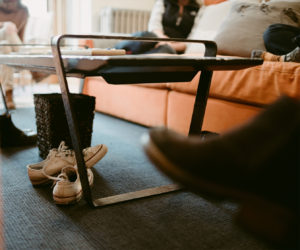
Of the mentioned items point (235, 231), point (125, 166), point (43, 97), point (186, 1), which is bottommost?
point (125, 166)

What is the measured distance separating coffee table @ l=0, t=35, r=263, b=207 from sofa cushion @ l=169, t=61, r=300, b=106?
0.25m

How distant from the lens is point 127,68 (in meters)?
0.68

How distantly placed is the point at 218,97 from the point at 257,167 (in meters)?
1.07

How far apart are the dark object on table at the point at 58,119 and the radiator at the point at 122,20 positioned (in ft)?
7.81

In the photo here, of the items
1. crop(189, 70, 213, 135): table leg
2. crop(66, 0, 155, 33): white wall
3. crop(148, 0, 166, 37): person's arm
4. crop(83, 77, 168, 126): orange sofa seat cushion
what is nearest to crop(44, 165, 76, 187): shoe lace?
crop(189, 70, 213, 135): table leg

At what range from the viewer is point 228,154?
42 centimetres

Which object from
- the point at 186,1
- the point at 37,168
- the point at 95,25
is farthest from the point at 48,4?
the point at 37,168

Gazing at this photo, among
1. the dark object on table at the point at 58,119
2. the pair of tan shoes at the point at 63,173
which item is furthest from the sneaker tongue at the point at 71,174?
the dark object on table at the point at 58,119

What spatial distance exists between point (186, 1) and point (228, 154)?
2.27 m

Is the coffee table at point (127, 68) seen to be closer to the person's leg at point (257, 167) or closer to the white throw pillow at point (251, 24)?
the person's leg at point (257, 167)

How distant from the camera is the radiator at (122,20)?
11.3 ft

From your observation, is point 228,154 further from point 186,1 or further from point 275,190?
point 186,1

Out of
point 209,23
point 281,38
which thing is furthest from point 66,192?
point 209,23

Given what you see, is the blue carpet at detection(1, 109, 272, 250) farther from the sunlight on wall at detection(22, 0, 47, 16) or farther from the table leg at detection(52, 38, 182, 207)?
the sunlight on wall at detection(22, 0, 47, 16)
